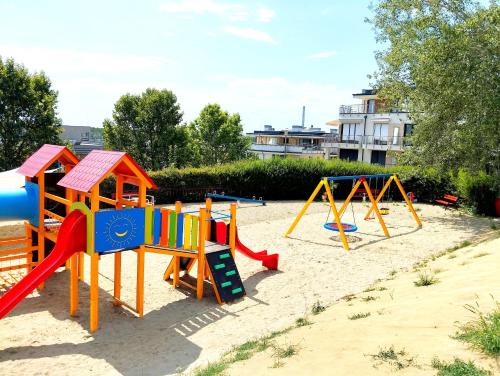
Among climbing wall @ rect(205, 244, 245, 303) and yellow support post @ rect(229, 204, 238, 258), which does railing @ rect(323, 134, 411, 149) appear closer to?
yellow support post @ rect(229, 204, 238, 258)

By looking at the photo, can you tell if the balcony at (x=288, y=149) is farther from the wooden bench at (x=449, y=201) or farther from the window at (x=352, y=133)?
the wooden bench at (x=449, y=201)

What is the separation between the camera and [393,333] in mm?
5133

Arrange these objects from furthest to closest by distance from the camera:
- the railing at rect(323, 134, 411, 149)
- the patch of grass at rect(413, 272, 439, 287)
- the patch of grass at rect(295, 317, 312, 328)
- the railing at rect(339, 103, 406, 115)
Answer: the railing at rect(339, 103, 406, 115), the railing at rect(323, 134, 411, 149), the patch of grass at rect(413, 272, 439, 287), the patch of grass at rect(295, 317, 312, 328)

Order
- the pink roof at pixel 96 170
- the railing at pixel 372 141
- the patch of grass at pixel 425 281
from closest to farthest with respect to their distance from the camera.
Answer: the pink roof at pixel 96 170
the patch of grass at pixel 425 281
the railing at pixel 372 141

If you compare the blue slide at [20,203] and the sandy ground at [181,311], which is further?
the blue slide at [20,203]

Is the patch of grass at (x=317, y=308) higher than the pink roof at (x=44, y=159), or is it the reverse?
the pink roof at (x=44, y=159)

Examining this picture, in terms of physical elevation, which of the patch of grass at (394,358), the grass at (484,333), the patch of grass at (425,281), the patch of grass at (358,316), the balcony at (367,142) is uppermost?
the balcony at (367,142)

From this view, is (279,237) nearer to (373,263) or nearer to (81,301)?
(373,263)

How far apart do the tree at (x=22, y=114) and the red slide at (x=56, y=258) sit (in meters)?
17.3

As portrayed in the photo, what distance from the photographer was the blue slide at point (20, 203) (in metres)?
8.94

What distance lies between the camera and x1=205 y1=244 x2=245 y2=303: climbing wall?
28.9 ft

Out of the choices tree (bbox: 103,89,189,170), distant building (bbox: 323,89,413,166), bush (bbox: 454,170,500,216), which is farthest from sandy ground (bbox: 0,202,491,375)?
distant building (bbox: 323,89,413,166)

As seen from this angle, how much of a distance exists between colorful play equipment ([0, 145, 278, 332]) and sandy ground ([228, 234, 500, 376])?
300cm

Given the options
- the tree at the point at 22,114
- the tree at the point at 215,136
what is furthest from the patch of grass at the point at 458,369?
the tree at the point at 215,136
